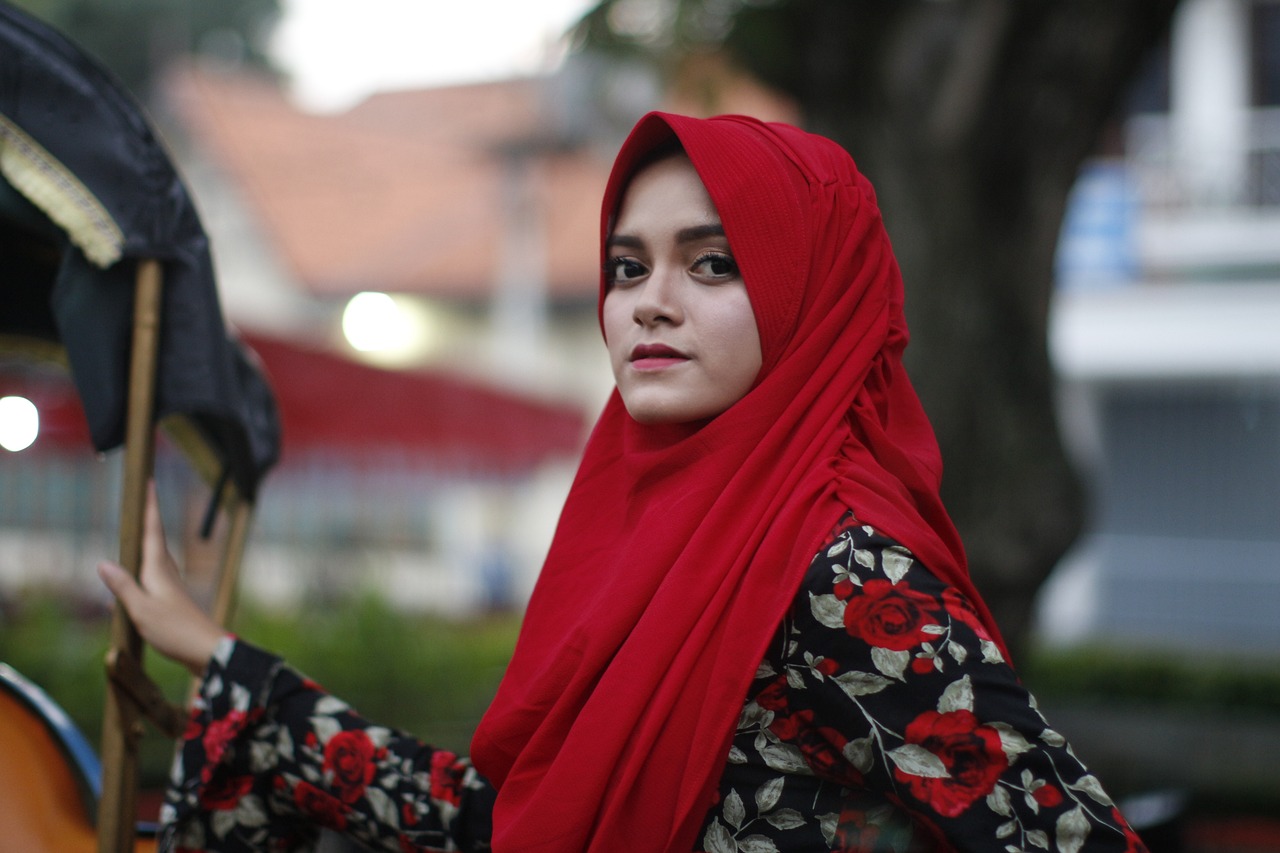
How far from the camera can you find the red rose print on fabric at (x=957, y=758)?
115cm

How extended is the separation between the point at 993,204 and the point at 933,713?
3.40 metres

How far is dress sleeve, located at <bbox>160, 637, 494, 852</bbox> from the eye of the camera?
1618 mm

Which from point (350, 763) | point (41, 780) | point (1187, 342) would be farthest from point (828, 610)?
point (1187, 342)

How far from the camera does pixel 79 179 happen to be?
1807 mm

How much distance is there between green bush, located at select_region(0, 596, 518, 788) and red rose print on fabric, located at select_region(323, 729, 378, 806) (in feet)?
13.2

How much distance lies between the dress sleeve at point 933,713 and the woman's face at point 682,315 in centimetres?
25

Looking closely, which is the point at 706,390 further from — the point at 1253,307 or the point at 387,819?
the point at 1253,307

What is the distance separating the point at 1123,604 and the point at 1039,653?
3.45 metres

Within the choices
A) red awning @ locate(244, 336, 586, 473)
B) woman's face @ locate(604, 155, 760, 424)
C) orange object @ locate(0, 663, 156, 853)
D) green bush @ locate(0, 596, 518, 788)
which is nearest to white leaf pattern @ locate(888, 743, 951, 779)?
woman's face @ locate(604, 155, 760, 424)

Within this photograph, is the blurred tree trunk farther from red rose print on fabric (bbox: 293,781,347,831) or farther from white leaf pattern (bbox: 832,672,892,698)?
white leaf pattern (bbox: 832,672,892,698)

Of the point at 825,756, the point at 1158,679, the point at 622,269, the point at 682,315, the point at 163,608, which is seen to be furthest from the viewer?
the point at 1158,679

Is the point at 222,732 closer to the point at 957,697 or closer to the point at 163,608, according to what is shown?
the point at 163,608

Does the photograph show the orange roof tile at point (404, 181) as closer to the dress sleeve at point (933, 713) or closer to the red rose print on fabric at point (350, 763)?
the red rose print on fabric at point (350, 763)

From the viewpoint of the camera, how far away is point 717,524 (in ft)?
4.22
